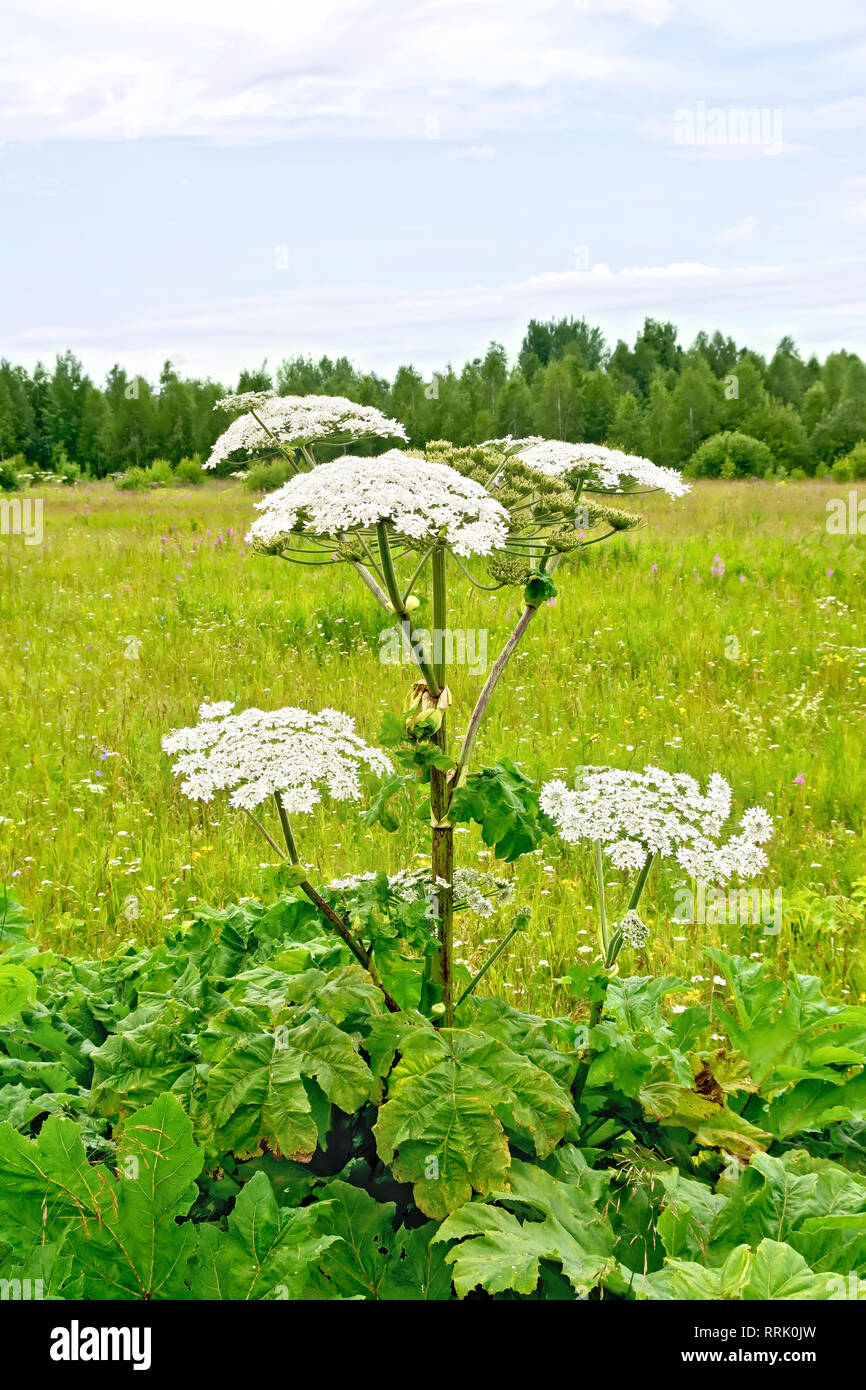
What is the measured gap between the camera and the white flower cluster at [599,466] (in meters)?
2.70

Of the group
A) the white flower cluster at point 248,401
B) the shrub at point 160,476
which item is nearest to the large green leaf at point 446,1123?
the white flower cluster at point 248,401

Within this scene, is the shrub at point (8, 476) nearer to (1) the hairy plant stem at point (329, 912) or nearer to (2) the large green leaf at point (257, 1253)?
(1) the hairy plant stem at point (329, 912)

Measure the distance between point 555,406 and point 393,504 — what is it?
4826 centimetres

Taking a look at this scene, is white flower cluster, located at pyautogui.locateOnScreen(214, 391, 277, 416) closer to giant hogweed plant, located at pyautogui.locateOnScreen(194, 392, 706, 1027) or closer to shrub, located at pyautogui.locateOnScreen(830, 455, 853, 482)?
giant hogweed plant, located at pyautogui.locateOnScreen(194, 392, 706, 1027)

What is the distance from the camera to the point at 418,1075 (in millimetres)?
2211

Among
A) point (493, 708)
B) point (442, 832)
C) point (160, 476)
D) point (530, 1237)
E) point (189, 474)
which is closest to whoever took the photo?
point (530, 1237)

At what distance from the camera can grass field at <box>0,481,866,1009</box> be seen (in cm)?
450

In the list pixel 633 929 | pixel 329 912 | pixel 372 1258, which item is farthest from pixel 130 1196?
pixel 633 929

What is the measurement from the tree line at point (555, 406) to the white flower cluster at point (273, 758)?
1215 inches

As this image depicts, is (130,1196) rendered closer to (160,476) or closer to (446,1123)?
(446,1123)

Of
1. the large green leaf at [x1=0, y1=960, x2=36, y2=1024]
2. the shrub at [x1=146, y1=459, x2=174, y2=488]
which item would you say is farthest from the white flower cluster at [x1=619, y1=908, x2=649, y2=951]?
the shrub at [x1=146, y1=459, x2=174, y2=488]

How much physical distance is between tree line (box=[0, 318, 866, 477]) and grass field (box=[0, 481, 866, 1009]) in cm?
2302
